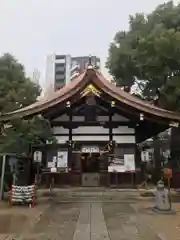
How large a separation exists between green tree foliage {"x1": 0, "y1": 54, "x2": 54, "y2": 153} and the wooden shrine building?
0.75 meters

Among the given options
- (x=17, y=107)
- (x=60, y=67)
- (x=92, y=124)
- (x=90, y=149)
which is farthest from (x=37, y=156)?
(x=60, y=67)

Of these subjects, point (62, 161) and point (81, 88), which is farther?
point (62, 161)

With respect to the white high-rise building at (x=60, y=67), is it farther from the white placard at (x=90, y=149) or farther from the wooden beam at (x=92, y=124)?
the white placard at (x=90, y=149)

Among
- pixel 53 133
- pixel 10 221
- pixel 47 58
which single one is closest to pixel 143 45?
pixel 53 133

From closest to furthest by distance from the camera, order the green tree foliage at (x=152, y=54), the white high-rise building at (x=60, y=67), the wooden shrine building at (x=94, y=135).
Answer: the wooden shrine building at (x=94, y=135) → the green tree foliage at (x=152, y=54) → the white high-rise building at (x=60, y=67)

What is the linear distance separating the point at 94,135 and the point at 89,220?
24.7 feet

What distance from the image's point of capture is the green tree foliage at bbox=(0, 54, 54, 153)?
15359 mm

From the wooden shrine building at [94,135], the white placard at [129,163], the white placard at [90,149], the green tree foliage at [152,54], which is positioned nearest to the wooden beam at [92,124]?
the wooden shrine building at [94,135]

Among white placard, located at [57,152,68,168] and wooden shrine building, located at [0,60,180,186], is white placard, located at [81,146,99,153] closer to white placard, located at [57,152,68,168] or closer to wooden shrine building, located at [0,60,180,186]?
wooden shrine building, located at [0,60,180,186]

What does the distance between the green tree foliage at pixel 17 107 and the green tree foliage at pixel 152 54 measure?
7.63m

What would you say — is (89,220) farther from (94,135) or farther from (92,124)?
(92,124)

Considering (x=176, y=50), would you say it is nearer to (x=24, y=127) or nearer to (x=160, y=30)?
(x=160, y=30)

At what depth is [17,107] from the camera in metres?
20.5

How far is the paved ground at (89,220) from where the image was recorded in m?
7.29
